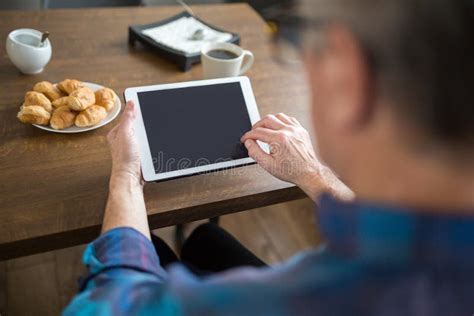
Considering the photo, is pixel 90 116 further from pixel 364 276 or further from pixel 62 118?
pixel 364 276

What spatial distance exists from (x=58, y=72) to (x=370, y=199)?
2.97 feet

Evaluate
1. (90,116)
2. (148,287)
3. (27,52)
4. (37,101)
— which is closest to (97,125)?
(90,116)

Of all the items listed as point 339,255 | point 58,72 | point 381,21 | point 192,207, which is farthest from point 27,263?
point 381,21

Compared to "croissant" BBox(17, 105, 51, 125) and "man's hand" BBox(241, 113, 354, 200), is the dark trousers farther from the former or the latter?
"croissant" BBox(17, 105, 51, 125)

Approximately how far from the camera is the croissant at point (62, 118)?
0.92m

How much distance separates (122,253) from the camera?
2.10 feet

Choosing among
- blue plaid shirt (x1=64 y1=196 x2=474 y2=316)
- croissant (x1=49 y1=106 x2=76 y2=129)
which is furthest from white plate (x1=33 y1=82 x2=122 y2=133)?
blue plaid shirt (x1=64 y1=196 x2=474 y2=316)

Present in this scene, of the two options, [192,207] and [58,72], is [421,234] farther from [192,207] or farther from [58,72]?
[58,72]

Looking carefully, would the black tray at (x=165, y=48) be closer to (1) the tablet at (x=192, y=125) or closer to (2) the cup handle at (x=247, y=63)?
(2) the cup handle at (x=247, y=63)

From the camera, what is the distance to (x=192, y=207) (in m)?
0.83

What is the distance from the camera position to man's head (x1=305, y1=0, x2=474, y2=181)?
360 millimetres

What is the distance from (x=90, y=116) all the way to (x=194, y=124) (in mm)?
217

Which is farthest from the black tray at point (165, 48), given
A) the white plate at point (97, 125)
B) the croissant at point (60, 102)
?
the croissant at point (60, 102)

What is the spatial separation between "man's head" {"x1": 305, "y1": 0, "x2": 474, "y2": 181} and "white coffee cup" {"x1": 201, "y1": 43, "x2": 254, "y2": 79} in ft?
2.17
